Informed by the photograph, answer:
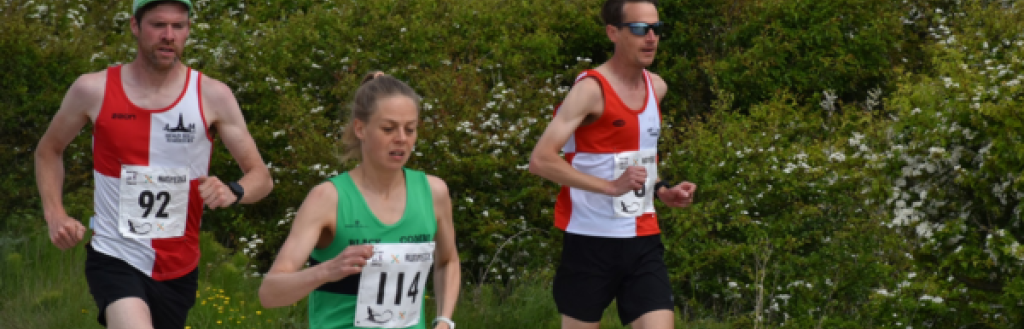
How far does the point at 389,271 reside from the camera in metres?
3.65

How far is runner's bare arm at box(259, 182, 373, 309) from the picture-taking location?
318cm

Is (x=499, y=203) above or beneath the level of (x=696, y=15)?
beneath

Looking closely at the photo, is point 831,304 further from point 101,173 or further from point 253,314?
point 101,173

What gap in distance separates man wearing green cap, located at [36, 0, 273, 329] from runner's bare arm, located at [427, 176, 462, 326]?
1025 millimetres

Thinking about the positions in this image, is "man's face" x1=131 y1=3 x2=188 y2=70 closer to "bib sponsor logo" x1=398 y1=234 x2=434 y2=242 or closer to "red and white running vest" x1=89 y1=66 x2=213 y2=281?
"red and white running vest" x1=89 y1=66 x2=213 y2=281

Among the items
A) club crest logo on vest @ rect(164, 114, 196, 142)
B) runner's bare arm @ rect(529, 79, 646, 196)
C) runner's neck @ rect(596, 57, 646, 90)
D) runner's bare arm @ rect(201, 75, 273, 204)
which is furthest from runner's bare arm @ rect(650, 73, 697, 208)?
club crest logo on vest @ rect(164, 114, 196, 142)

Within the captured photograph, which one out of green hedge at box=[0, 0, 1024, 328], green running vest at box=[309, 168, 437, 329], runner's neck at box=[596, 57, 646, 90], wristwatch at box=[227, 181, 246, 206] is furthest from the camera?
green hedge at box=[0, 0, 1024, 328]

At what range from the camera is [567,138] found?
5070mm

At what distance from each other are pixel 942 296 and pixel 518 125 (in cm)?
342

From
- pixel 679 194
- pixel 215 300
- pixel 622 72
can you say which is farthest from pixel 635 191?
pixel 215 300

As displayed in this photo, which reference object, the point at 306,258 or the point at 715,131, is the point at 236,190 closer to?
the point at 306,258

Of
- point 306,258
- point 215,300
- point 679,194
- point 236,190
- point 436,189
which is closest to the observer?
point 306,258

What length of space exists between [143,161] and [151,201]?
15 centimetres

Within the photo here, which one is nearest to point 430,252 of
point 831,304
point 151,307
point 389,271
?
point 389,271
